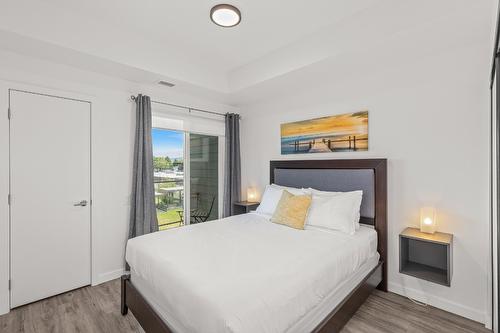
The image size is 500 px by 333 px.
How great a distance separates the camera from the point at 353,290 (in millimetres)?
2195

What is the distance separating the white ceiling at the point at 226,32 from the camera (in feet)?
6.96

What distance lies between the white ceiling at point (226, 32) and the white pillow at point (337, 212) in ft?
4.81

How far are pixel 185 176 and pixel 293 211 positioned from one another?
6.55ft

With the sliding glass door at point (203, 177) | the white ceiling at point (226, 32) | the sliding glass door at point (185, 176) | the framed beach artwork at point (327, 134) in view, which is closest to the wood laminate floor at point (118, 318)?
the sliding glass door at point (185, 176)

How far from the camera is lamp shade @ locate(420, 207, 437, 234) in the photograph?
2.44 metres

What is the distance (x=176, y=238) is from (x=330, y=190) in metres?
1.97

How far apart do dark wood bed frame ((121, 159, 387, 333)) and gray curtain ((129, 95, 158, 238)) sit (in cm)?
104

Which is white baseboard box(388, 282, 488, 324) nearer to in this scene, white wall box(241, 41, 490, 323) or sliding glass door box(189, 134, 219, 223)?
white wall box(241, 41, 490, 323)

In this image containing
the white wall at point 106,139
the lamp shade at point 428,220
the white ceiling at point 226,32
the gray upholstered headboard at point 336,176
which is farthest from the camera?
the gray upholstered headboard at point 336,176

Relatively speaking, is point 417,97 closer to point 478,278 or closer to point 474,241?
point 474,241

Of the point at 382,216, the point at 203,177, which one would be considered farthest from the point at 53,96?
the point at 382,216

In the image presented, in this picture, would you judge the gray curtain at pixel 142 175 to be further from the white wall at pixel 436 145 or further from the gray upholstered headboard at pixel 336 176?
the white wall at pixel 436 145

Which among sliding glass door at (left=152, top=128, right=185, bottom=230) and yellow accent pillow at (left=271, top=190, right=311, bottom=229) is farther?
sliding glass door at (left=152, top=128, right=185, bottom=230)

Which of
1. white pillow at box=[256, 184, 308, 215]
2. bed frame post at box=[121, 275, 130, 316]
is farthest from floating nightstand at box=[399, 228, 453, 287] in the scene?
bed frame post at box=[121, 275, 130, 316]
